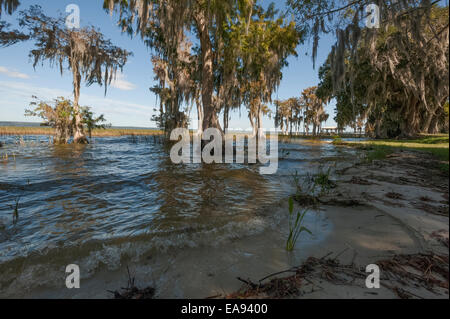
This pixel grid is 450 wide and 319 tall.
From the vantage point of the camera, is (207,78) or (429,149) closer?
(429,149)

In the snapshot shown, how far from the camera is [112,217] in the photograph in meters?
3.50

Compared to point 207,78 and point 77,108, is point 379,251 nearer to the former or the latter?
point 207,78

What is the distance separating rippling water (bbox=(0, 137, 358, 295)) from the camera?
7.72 feet

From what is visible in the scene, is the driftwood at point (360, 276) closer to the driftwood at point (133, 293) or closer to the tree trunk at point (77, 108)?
the driftwood at point (133, 293)

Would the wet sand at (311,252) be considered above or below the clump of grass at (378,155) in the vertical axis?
below

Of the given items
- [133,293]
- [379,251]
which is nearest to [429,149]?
[379,251]

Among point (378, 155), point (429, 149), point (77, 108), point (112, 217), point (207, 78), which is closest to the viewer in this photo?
point (112, 217)

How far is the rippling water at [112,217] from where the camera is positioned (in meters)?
2.35

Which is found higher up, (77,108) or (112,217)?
(77,108)

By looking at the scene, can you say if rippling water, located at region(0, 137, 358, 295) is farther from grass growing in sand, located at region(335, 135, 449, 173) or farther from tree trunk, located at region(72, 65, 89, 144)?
tree trunk, located at region(72, 65, 89, 144)

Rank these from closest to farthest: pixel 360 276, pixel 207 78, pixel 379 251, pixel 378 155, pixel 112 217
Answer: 1. pixel 360 276
2. pixel 379 251
3. pixel 112 217
4. pixel 378 155
5. pixel 207 78

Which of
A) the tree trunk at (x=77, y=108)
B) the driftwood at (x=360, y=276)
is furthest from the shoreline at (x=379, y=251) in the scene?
the tree trunk at (x=77, y=108)

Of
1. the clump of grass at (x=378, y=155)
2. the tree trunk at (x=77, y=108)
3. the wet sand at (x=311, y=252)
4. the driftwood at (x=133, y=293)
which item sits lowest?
the driftwood at (x=133, y=293)
